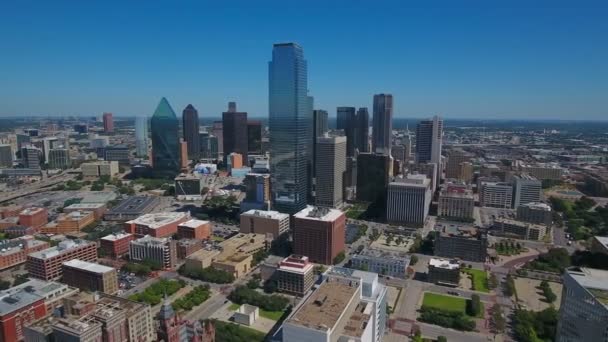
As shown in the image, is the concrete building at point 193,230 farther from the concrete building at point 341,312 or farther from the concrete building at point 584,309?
the concrete building at point 584,309

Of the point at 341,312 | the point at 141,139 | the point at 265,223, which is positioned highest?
the point at 141,139

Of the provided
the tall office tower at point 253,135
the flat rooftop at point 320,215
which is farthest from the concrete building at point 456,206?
the tall office tower at point 253,135

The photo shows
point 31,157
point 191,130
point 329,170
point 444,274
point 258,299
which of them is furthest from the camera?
point 191,130

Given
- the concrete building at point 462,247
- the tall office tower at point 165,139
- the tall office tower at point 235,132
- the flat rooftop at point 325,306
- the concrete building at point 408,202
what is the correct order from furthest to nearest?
1. the tall office tower at point 235,132
2. the tall office tower at point 165,139
3. the concrete building at point 408,202
4. the concrete building at point 462,247
5. the flat rooftop at point 325,306

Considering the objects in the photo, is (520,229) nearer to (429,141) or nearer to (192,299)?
(429,141)

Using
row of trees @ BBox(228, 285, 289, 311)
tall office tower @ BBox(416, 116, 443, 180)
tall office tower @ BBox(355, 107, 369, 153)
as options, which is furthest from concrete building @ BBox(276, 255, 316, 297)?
tall office tower @ BBox(355, 107, 369, 153)

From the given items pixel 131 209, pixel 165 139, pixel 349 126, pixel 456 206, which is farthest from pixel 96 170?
pixel 456 206

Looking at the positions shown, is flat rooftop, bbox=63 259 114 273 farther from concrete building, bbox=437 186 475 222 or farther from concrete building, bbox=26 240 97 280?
concrete building, bbox=437 186 475 222

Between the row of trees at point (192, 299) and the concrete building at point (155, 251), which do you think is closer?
the row of trees at point (192, 299)
